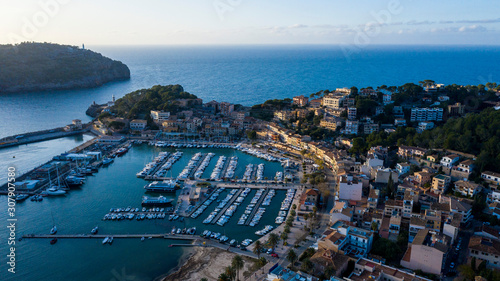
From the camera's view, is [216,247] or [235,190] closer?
[216,247]

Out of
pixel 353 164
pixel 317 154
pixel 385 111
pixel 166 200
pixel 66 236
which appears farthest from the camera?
pixel 385 111

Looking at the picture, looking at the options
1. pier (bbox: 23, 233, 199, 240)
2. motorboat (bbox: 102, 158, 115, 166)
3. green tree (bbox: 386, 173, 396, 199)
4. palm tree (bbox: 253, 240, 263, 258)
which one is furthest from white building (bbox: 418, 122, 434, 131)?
motorboat (bbox: 102, 158, 115, 166)

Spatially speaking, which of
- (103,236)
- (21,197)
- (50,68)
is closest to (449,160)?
(103,236)

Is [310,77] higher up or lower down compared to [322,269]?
higher up

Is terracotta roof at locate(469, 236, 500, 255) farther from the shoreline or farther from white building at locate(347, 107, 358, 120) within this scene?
white building at locate(347, 107, 358, 120)

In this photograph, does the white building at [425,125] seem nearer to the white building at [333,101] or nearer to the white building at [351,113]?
the white building at [351,113]

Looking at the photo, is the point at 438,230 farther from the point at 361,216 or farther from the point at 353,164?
the point at 353,164

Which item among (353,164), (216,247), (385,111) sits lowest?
(216,247)

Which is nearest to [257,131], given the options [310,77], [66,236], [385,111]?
[385,111]
